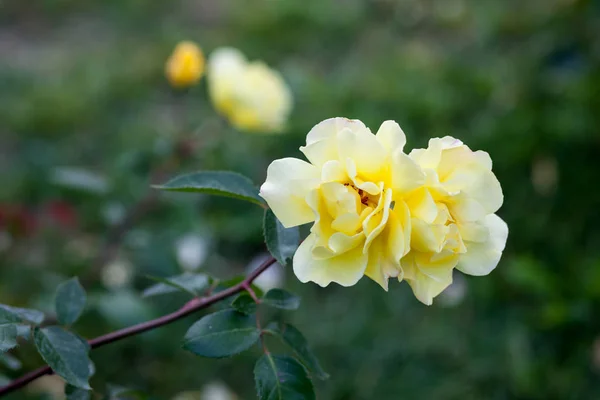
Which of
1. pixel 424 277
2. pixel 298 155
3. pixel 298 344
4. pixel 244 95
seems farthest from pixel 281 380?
pixel 298 155

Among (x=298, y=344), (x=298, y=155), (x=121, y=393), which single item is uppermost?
(x=298, y=344)

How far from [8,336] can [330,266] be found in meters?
0.33

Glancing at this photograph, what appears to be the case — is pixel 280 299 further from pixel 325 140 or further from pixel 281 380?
pixel 325 140

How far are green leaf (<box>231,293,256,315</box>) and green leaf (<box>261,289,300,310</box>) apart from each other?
35 mm

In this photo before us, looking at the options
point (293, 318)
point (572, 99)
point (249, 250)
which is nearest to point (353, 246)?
point (293, 318)

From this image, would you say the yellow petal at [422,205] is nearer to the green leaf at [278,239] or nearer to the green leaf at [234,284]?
the green leaf at [278,239]

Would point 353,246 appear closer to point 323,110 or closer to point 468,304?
point 468,304

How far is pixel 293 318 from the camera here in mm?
1929

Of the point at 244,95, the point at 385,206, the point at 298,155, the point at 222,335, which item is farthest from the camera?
the point at 298,155

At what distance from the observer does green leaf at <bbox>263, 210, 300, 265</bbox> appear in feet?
2.36

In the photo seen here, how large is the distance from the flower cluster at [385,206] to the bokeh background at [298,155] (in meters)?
0.54

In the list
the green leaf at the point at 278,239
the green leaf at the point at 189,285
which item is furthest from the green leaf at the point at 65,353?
the green leaf at the point at 278,239

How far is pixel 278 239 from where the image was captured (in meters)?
0.74

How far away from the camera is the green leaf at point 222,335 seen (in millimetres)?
738
